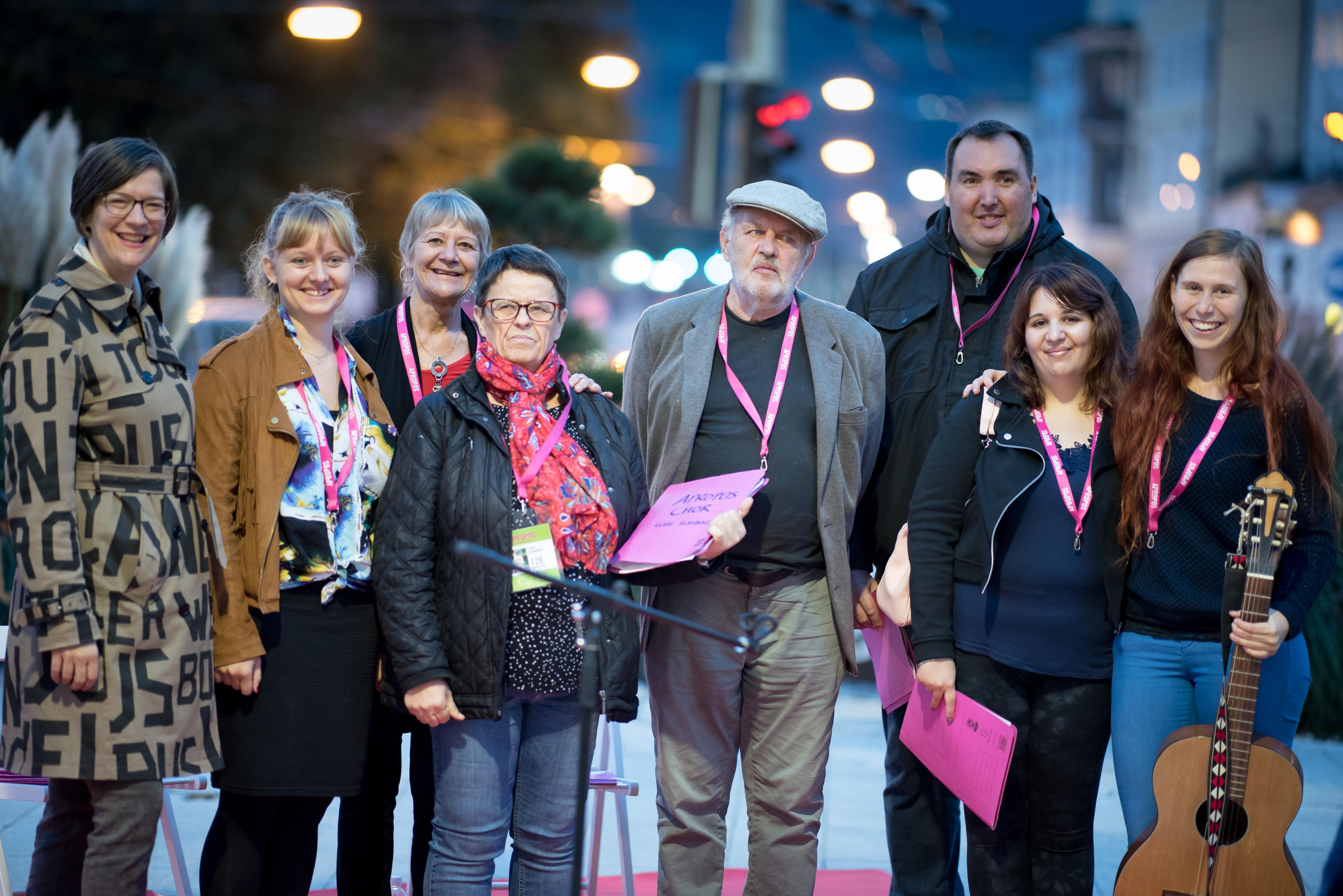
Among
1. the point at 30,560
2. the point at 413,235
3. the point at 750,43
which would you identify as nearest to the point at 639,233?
the point at 750,43

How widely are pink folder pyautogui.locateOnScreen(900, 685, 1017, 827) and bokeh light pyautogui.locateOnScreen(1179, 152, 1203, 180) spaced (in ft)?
53.8

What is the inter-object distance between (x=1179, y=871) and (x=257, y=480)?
2.32 m

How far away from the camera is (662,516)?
292 centimetres

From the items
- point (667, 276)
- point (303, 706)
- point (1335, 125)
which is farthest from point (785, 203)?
point (667, 276)

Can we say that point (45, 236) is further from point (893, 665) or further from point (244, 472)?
point (893, 665)

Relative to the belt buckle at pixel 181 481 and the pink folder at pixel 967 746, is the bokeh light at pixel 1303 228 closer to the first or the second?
the pink folder at pixel 967 746

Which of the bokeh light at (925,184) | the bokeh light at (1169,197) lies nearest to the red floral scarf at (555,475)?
the bokeh light at (1169,197)

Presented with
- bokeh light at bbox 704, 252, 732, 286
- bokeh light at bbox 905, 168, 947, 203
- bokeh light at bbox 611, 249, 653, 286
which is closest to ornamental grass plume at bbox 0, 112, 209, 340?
bokeh light at bbox 704, 252, 732, 286

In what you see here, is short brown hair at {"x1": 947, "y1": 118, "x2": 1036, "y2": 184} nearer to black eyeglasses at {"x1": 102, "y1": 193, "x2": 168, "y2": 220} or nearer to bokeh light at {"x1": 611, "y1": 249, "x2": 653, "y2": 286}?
black eyeglasses at {"x1": 102, "y1": 193, "x2": 168, "y2": 220}

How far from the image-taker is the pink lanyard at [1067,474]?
9.54ft

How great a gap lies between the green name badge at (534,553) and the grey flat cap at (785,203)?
3.48ft

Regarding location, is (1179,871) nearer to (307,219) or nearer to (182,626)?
(182,626)

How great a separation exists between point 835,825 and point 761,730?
68.7 inches

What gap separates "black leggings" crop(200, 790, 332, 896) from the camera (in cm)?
281
